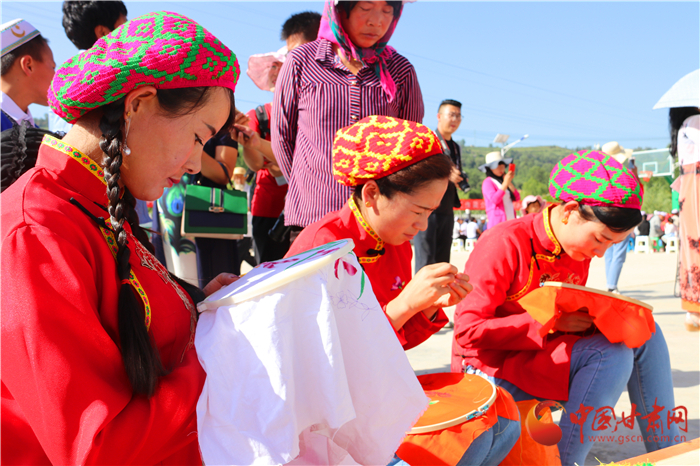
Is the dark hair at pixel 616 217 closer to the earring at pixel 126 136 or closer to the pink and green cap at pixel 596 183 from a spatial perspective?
the pink and green cap at pixel 596 183

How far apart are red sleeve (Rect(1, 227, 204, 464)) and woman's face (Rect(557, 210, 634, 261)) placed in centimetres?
208

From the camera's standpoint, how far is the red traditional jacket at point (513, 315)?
7.73 feet

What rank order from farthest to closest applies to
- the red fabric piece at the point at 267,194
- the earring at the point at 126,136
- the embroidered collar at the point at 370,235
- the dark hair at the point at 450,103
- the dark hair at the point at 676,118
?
the dark hair at the point at 450,103
the red fabric piece at the point at 267,194
the dark hair at the point at 676,118
the embroidered collar at the point at 370,235
the earring at the point at 126,136

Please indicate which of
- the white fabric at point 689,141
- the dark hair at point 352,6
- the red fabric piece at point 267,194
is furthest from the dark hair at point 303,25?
the white fabric at point 689,141

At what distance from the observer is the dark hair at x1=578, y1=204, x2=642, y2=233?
2459mm

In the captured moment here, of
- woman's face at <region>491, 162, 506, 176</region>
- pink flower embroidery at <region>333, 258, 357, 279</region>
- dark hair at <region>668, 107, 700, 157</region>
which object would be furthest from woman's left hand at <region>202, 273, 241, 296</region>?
woman's face at <region>491, 162, 506, 176</region>

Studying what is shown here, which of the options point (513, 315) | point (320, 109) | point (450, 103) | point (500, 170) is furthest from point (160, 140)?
point (500, 170)

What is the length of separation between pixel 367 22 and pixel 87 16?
1573 millimetres

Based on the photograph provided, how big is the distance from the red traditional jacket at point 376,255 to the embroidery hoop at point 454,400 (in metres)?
0.18

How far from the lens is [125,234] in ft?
3.51

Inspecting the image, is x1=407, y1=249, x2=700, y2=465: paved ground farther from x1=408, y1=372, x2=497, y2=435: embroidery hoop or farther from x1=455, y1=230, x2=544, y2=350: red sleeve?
x1=455, y1=230, x2=544, y2=350: red sleeve

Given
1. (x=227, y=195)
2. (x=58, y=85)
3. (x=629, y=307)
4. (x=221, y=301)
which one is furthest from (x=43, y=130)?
(x=629, y=307)

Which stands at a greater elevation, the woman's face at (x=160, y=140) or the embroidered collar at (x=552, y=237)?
the woman's face at (x=160, y=140)

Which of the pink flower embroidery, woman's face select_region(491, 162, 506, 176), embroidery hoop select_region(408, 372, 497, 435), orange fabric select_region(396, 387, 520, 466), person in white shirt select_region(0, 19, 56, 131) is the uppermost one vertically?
person in white shirt select_region(0, 19, 56, 131)
